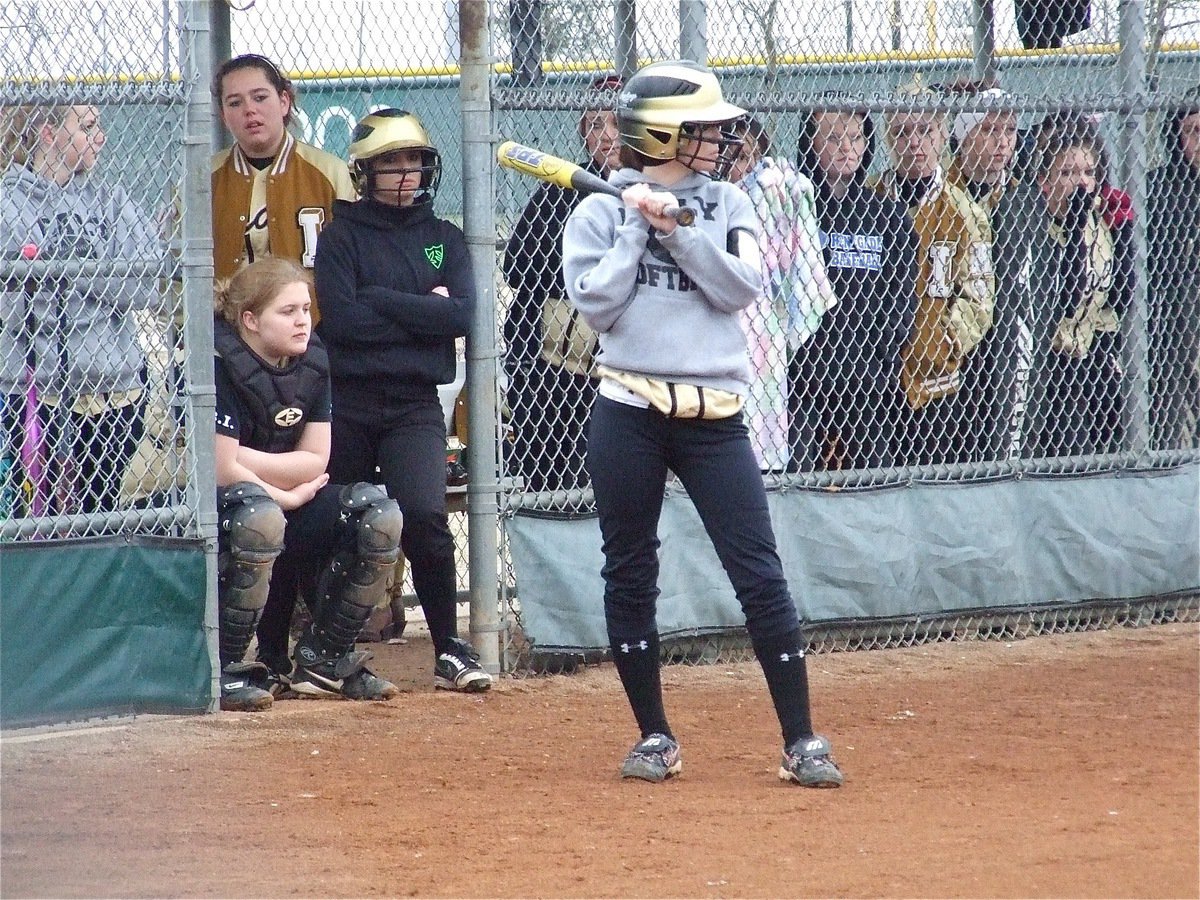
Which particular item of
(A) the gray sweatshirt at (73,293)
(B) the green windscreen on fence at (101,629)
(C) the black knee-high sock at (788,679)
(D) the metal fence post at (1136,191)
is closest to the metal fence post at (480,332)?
(B) the green windscreen on fence at (101,629)

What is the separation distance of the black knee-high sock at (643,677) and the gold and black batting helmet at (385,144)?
2.11 meters

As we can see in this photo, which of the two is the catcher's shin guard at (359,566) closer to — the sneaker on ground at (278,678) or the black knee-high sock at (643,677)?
the sneaker on ground at (278,678)

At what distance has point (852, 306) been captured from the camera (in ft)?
23.3

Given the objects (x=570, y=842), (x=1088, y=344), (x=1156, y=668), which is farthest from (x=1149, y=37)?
(x=570, y=842)

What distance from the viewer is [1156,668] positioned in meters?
6.71

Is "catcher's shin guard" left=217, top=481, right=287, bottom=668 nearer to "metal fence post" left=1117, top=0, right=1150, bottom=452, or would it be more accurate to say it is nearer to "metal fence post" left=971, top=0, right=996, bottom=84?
"metal fence post" left=971, top=0, right=996, bottom=84

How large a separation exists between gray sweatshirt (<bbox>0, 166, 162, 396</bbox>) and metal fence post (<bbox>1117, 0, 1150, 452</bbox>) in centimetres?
437

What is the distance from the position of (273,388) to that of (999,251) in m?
3.33

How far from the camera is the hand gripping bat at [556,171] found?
4848mm

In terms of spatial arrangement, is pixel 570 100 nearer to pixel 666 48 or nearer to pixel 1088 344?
pixel 666 48

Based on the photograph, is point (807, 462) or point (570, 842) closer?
point (570, 842)

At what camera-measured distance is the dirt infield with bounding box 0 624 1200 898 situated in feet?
12.8

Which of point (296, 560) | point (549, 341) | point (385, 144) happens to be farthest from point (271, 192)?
point (296, 560)

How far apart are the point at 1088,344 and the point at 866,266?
1290 mm
